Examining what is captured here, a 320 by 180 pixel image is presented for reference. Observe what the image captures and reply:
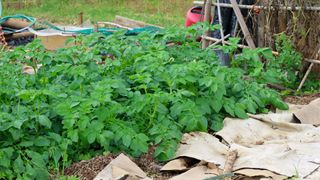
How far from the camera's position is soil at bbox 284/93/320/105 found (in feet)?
20.6

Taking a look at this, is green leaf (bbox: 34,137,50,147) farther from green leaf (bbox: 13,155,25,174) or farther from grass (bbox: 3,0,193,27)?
grass (bbox: 3,0,193,27)

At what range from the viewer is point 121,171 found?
410 centimetres

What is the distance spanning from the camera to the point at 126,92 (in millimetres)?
4879

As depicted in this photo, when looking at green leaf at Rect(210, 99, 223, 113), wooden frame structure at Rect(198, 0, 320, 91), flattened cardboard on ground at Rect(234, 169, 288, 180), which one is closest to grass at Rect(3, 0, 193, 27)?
wooden frame structure at Rect(198, 0, 320, 91)

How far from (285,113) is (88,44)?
6.76 feet

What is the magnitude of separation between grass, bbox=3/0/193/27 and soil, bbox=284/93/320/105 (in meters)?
9.86

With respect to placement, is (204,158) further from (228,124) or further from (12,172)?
(12,172)

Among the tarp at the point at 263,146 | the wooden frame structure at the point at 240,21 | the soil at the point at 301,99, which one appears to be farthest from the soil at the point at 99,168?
the wooden frame structure at the point at 240,21

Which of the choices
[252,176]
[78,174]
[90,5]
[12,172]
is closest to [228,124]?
[252,176]

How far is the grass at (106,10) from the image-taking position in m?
17.3

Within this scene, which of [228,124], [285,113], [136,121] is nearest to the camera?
[136,121]

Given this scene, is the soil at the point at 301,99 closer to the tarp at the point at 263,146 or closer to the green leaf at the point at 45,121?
the tarp at the point at 263,146

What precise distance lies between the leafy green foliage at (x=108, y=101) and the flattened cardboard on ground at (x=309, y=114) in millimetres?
261

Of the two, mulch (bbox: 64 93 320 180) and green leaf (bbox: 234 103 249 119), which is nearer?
mulch (bbox: 64 93 320 180)
